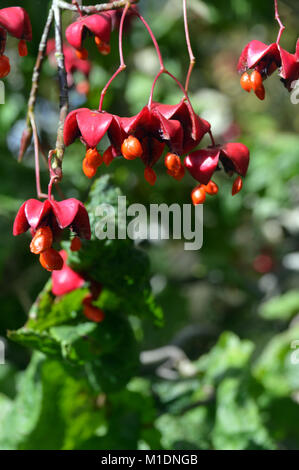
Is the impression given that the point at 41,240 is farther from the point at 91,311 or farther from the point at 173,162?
the point at 91,311

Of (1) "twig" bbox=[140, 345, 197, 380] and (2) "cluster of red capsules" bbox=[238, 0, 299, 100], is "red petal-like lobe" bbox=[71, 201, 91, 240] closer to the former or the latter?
(2) "cluster of red capsules" bbox=[238, 0, 299, 100]

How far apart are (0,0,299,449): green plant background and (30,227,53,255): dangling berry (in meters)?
0.20

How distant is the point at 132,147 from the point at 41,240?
165mm

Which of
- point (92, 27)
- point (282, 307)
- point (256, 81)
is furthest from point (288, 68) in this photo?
point (282, 307)

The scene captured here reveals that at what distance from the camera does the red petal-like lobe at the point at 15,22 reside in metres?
0.85

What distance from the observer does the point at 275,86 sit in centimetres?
364

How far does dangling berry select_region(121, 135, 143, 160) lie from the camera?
788 mm

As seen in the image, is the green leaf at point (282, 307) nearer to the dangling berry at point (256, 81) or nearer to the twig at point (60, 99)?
the dangling berry at point (256, 81)

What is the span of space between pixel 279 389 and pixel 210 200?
0.80 meters

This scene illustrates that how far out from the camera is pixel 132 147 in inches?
31.0

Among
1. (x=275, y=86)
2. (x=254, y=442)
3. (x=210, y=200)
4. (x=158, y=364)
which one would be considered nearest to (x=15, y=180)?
(x=158, y=364)

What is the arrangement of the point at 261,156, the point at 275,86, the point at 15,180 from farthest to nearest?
the point at 275,86
the point at 261,156
the point at 15,180
